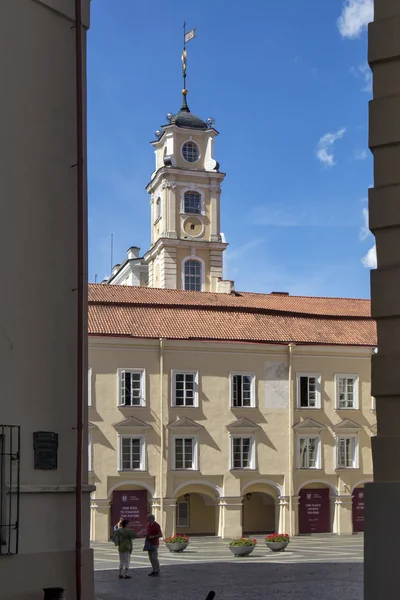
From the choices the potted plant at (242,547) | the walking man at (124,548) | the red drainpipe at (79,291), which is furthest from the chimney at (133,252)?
the red drainpipe at (79,291)

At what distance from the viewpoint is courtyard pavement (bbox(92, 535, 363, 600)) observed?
19.0 meters

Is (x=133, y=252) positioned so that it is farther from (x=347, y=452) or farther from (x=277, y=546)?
(x=277, y=546)

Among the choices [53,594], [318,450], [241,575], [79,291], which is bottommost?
[241,575]

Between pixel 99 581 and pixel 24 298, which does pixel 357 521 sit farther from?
pixel 24 298

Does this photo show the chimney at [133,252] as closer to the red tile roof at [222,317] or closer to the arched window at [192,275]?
the arched window at [192,275]

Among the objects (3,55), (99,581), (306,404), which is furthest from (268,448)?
(3,55)

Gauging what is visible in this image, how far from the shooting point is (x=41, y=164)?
1330 cm

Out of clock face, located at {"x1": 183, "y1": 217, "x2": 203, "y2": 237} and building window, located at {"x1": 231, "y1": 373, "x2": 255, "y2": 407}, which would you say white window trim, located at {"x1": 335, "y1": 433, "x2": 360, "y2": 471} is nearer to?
building window, located at {"x1": 231, "y1": 373, "x2": 255, "y2": 407}

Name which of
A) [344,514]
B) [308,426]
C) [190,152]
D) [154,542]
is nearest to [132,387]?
[308,426]

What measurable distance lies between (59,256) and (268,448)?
1298 inches

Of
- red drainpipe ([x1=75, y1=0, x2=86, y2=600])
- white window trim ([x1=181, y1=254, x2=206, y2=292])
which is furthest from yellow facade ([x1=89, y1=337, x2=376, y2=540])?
red drainpipe ([x1=75, y1=0, x2=86, y2=600])

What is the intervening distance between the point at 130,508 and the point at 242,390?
285 inches

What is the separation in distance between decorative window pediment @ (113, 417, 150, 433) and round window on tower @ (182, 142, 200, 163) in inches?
1146

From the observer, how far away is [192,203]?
2682 inches
